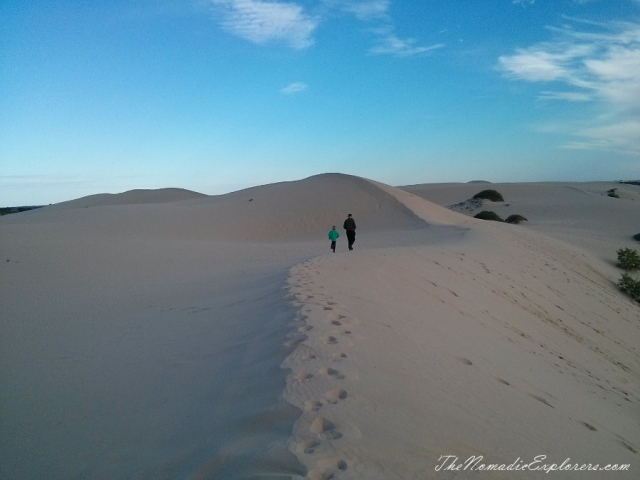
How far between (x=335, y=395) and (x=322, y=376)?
322mm

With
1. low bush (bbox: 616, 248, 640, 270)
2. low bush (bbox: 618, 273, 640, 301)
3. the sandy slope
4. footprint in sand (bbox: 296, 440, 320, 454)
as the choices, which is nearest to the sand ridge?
footprint in sand (bbox: 296, 440, 320, 454)

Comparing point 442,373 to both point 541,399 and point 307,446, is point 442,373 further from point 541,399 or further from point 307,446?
point 307,446

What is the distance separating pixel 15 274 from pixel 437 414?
13.4 m

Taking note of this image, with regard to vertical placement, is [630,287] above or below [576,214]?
below

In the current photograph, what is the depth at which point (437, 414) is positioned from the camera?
3.54 metres

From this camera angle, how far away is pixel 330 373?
3980 mm

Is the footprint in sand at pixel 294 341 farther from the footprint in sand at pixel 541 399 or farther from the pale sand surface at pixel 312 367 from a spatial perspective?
the footprint in sand at pixel 541 399

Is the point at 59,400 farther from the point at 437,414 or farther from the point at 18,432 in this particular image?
the point at 437,414

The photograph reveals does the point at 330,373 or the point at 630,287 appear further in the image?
the point at 630,287

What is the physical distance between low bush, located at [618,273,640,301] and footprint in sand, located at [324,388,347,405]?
15.8 meters

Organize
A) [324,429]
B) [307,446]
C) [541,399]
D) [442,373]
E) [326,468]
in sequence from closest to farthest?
[326,468], [307,446], [324,429], [442,373], [541,399]

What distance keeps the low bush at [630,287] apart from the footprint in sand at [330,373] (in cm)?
1555

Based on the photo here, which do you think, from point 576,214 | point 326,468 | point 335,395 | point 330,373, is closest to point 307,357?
point 330,373

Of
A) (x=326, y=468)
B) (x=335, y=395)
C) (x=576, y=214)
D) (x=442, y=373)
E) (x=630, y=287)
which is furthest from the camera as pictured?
(x=576, y=214)
